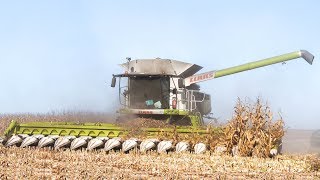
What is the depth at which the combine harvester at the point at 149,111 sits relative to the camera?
10609 mm

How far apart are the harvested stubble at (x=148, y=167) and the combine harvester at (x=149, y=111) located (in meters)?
1.51

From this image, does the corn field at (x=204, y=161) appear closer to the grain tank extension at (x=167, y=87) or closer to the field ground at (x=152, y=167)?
the field ground at (x=152, y=167)

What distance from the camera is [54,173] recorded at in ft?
21.0

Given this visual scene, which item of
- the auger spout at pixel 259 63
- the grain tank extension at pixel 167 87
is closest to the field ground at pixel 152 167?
the grain tank extension at pixel 167 87

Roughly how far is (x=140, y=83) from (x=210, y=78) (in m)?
2.04

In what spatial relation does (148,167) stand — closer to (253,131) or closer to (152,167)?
(152,167)

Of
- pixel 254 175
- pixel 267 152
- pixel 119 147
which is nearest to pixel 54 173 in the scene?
pixel 254 175

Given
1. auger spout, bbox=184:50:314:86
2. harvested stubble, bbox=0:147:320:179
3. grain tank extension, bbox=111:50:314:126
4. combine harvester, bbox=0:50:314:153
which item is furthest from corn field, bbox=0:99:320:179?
auger spout, bbox=184:50:314:86

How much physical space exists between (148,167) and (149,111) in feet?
17.8

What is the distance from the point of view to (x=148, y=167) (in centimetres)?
734

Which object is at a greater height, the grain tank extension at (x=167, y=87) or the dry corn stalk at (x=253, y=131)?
the grain tank extension at (x=167, y=87)

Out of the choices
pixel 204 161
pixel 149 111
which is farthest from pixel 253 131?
pixel 149 111

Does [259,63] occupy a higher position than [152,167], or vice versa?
[259,63]

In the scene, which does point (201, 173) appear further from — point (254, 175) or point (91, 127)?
point (91, 127)
